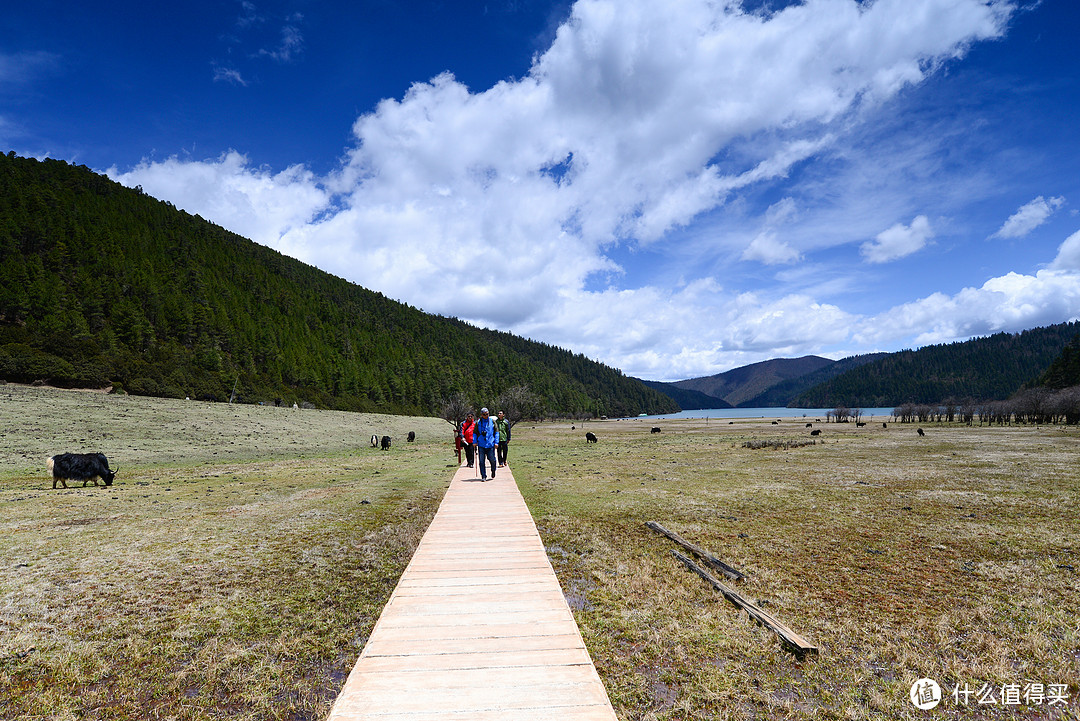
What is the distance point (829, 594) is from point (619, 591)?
361 cm

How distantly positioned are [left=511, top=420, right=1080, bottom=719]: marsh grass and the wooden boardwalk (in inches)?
29.4

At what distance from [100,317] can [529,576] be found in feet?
410

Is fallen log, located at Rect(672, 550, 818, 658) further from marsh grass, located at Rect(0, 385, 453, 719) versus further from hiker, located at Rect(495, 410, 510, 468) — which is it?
hiker, located at Rect(495, 410, 510, 468)

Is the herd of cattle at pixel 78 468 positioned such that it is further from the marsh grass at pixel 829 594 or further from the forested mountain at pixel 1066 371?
the forested mountain at pixel 1066 371

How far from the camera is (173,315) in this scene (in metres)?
110

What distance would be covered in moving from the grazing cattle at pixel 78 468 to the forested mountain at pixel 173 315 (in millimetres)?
46933

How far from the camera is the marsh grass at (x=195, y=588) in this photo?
201 inches

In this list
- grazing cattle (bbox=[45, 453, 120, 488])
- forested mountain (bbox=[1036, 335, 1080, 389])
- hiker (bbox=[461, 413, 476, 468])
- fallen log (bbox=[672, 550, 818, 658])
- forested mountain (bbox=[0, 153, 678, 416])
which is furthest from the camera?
forested mountain (bbox=[1036, 335, 1080, 389])

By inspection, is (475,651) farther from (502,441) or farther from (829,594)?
(502,441)

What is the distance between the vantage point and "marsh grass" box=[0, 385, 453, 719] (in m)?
5.11

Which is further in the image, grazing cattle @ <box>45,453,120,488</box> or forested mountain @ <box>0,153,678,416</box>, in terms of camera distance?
forested mountain @ <box>0,153,678,416</box>

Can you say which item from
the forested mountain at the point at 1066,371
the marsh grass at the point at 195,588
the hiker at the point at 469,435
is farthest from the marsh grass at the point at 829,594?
the forested mountain at the point at 1066,371

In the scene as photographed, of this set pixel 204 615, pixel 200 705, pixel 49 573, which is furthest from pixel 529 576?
pixel 49 573

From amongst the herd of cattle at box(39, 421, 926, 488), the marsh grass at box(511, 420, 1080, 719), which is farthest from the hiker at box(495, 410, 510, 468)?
the herd of cattle at box(39, 421, 926, 488)
